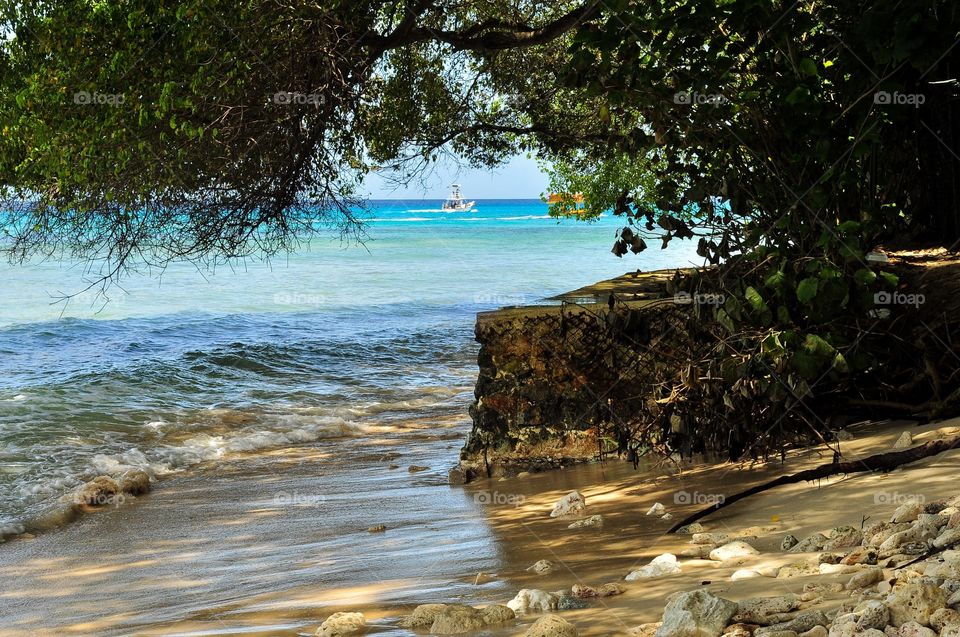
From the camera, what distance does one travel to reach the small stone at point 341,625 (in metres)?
3.85

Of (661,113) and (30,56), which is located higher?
(30,56)

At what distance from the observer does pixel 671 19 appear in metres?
5.59

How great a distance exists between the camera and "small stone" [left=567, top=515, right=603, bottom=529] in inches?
216

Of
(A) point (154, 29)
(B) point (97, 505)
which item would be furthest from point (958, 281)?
(B) point (97, 505)

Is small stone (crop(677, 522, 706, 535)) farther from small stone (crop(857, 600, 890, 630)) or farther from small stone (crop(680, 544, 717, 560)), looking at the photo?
small stone (crop(857, 600, 890, 630))

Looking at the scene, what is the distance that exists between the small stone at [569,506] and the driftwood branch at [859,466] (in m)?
0.84

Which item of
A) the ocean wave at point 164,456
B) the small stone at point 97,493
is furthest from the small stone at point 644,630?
the small stone at point 97,493

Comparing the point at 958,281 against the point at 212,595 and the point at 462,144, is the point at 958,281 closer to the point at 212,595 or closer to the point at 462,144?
the point at 212,595

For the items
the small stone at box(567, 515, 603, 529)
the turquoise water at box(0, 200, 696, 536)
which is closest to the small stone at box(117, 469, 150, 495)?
the turquoise water at box(0, 200, 696, 536)

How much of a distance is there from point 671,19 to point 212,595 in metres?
4.05

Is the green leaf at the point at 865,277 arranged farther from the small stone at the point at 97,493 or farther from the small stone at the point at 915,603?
the small stone at the point at 97,493

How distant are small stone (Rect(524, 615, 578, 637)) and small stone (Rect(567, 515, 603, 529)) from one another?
78.0 inches

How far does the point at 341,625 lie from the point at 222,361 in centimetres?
1280

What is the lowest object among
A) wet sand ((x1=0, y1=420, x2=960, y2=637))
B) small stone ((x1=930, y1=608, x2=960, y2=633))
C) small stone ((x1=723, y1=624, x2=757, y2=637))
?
wet sand ((x1=0, y1=420, x2=960, y2=637))
